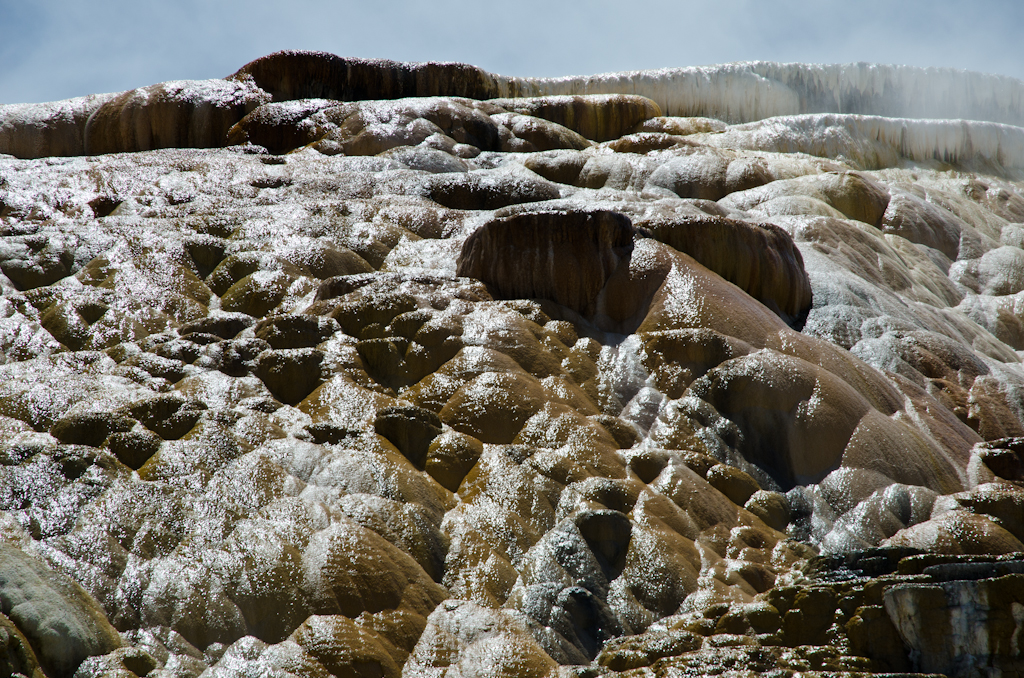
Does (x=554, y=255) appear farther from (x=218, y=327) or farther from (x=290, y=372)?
(x=218, y=327)

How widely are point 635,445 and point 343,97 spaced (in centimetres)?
1145

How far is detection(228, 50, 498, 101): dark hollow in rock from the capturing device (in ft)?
Answer: 48.7

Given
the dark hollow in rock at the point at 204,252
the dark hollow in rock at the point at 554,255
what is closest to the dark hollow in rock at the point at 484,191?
the dark hollow in rock at the point at 554,255

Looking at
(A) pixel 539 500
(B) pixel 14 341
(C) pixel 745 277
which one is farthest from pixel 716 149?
(B) pixel 14 341

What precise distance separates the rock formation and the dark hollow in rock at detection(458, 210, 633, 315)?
3 centimetres

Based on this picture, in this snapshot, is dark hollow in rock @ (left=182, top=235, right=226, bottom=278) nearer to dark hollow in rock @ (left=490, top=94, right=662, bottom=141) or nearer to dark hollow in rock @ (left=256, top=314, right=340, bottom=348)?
dark hollow in rock @ (left=256, top=314, right=340, bottom=348)

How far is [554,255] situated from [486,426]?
7.31 feet

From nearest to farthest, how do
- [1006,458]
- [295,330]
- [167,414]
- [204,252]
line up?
[167,414], [1006,458], [295,330], [204,252]

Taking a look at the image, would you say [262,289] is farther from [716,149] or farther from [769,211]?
[716,149]

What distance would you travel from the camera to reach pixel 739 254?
851 cm

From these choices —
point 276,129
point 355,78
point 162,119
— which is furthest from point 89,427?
point 355,78

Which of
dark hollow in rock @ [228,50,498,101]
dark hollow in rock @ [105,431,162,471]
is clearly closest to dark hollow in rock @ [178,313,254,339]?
dark hollow in rock @ [105,431,162,471]

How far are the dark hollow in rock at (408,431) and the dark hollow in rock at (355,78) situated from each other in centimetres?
1044

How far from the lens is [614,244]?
317 inches
